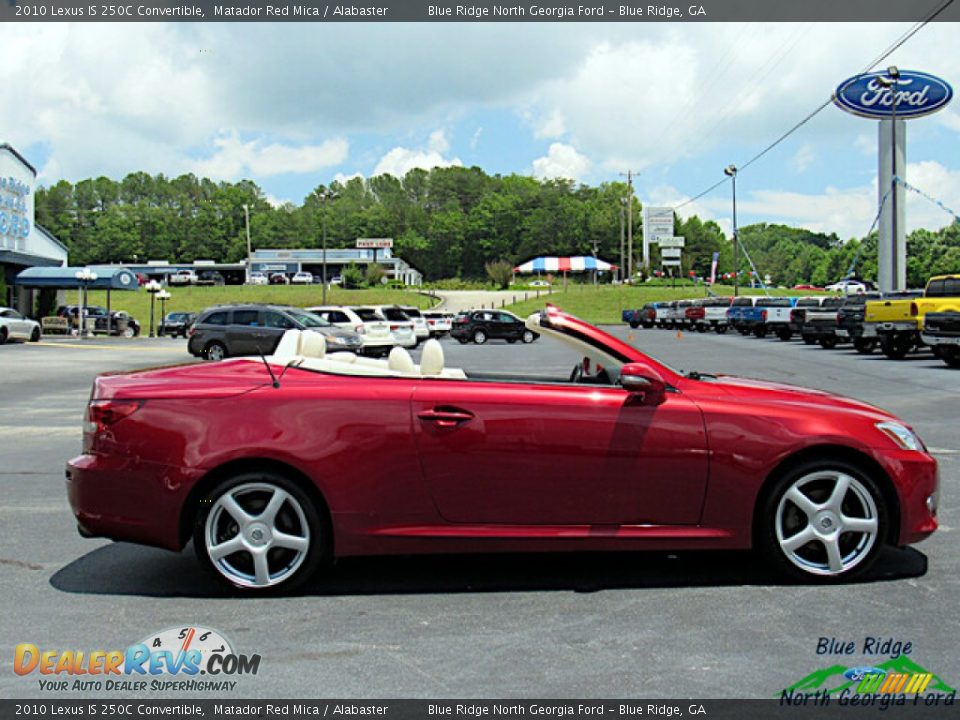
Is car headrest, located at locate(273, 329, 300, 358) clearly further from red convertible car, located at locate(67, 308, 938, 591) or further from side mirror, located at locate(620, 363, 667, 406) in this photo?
side mirror, located at locate(620, 363, 667, 406)

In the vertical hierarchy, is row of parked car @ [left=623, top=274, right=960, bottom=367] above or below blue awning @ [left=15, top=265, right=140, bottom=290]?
below

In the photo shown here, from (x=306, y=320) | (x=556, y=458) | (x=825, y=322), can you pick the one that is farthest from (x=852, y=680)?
(x=825, y=322)

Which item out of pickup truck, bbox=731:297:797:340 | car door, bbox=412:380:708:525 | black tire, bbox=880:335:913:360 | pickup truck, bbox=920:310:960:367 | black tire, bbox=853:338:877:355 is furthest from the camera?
pickup truck, bbox=731:297:797:340

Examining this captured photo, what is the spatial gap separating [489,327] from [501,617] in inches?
1532

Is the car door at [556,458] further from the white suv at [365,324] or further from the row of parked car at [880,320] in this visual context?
the white suv at [365,324]

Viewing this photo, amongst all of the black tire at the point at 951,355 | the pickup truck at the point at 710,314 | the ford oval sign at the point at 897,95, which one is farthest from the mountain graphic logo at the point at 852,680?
the pickup truck at the point at 710,314

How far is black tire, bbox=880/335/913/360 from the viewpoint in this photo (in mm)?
25473

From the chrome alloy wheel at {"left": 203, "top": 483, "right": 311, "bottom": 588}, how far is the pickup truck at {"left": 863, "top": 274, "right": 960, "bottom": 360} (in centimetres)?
2232

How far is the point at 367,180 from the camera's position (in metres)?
192

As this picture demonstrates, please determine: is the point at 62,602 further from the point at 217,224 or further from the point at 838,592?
the point at 217,224

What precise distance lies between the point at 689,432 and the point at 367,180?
19222cm

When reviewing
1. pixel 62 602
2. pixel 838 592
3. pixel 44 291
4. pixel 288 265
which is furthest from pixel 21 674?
pixel 288 265

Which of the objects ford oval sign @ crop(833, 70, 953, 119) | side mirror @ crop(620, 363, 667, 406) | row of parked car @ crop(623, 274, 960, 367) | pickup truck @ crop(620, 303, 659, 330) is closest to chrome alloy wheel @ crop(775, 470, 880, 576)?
side mirror @ crop(620, 363, 667, 406)

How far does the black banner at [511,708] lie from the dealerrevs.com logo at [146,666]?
0.17 meters
